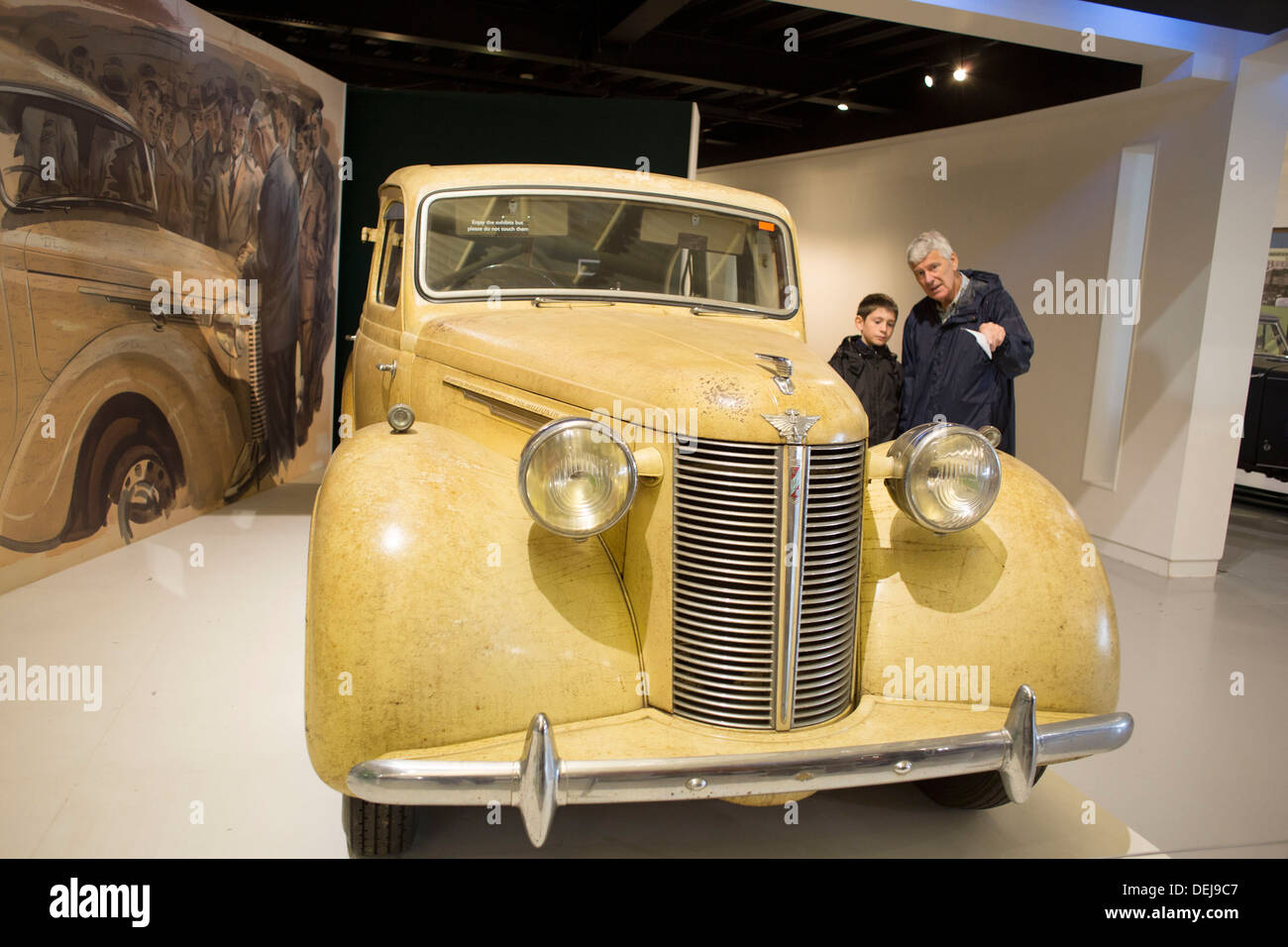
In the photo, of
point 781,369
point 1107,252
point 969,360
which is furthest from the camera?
point 1107,252

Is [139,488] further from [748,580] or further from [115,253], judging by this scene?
[748,580]

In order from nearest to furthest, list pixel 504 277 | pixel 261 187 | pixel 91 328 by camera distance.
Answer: pixel 504 277, pixel 91 328, pixel 261 187

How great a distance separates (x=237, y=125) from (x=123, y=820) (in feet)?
15.9

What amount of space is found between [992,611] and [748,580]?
2.51 feet

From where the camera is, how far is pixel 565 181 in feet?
11.6

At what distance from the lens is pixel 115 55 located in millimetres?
4723

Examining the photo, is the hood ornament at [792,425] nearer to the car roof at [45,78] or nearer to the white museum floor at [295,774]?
the white museum floor at [295,774]

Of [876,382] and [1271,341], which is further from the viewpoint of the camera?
[1271,341]

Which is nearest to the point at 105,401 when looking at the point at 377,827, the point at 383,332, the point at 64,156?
the point at 64,156

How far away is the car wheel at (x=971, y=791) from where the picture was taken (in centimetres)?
272

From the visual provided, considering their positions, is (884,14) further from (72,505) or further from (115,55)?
(72,505)

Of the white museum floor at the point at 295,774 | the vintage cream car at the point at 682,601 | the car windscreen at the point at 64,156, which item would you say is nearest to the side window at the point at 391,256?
the vintage cream car at the point at 682,601

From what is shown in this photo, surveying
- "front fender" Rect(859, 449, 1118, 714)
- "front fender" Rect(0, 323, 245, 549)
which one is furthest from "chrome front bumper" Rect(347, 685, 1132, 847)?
"front fender" Rect(0, 323, 245, 549)
